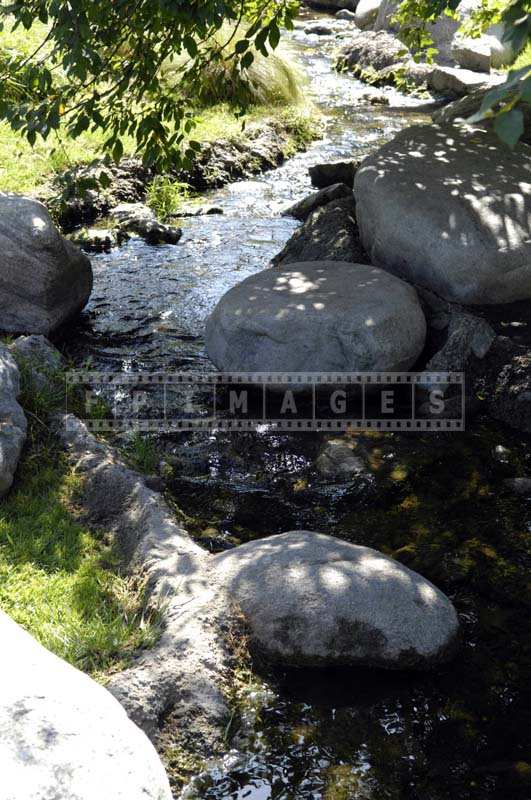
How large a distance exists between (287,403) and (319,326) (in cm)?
63

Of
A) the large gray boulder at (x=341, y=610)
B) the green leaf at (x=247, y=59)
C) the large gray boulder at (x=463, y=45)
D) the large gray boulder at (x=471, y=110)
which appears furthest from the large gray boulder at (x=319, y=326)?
the large gray boulder at (x=463, y=45)

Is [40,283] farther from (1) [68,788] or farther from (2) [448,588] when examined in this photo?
(1) [68,788]

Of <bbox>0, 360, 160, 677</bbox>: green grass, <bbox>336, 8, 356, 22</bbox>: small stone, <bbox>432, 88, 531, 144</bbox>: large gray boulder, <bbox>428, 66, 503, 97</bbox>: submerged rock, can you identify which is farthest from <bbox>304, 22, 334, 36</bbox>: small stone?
<bbox>0, 360, 160, 677</bbox>: green grass

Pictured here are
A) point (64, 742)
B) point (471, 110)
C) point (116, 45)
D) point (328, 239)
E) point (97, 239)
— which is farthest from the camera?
point (471, 110)

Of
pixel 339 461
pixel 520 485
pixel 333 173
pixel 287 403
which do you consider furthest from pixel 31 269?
pixel 333 173

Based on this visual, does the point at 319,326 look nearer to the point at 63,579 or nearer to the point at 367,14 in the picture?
the point at 63,579

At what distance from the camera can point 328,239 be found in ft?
29.3

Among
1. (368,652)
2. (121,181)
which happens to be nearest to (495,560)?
(368,652)

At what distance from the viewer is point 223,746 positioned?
3930mm

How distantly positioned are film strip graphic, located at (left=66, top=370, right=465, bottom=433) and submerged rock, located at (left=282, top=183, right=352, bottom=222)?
3678 millimetres

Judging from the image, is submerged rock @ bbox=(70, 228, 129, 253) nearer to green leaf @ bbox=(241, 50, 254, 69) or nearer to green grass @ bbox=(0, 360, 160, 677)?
green leaf @ bbox=(241, 50, 254, 69)

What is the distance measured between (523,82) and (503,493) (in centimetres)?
389

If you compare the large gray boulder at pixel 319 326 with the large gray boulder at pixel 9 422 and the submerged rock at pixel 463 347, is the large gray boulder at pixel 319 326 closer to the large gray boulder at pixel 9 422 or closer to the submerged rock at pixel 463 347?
the submerged rock at pixel 463 347

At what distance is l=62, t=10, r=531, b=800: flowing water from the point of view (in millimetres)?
3842
